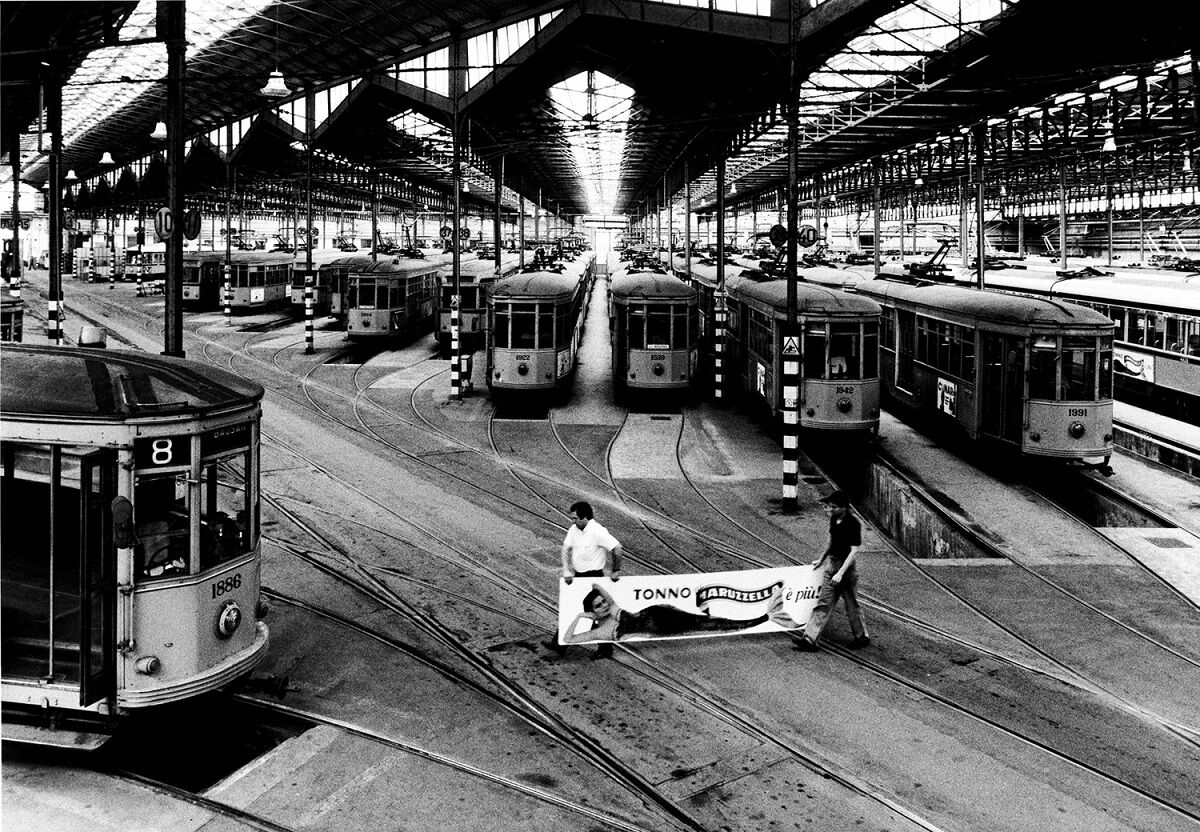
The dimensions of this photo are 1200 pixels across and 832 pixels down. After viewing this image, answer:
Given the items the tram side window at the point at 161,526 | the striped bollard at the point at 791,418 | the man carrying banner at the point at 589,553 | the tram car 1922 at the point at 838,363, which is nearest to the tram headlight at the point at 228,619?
the tram side window at the point at 161,526

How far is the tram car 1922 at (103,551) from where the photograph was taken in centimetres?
747

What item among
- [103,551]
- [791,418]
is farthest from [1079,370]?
[103,551]

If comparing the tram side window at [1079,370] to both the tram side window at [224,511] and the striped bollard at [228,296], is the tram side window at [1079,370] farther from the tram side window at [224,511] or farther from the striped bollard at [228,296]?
the striped bollard at [228,296]

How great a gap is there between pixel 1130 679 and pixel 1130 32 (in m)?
16.2

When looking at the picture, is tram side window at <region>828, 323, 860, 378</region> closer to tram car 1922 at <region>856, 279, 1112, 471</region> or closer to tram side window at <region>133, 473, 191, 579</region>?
tram car 1922 at <region>856, 279, 1112, 471</region>

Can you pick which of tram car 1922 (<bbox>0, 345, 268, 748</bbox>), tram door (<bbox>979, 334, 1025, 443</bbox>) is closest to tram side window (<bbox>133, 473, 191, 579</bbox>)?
tram car 1922 (<bbox>0, 345, 268, 748</bbox>)

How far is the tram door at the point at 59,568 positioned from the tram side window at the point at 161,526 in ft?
0.82

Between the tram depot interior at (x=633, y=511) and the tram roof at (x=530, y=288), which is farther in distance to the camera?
the tram roof at (x=530, y=288)

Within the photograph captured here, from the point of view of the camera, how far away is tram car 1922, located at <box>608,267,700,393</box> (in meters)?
25.0

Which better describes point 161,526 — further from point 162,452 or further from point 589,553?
point 589,553

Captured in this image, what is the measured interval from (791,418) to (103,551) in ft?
36.4

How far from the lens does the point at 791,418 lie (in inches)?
652

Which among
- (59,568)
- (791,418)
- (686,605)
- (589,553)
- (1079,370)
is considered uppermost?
(1079,370)

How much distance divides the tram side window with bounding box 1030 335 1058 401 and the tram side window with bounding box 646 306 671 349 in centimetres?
931
